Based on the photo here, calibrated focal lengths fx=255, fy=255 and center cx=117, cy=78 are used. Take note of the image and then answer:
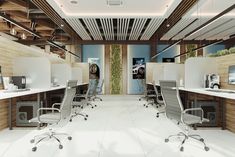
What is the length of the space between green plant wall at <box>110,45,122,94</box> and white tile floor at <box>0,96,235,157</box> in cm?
996

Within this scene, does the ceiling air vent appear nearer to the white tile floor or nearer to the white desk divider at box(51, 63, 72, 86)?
the white desk divider at box(51, 63, 72, 86)

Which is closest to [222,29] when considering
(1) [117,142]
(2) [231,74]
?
(2) [231,74]

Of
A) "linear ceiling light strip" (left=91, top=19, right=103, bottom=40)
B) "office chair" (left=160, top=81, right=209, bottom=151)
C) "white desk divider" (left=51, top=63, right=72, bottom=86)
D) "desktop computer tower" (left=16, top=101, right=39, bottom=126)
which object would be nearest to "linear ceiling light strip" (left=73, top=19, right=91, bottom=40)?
"linear ceiling light strip" (left=91, top=19, right=103, bottom=40)

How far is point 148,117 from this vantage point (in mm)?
7148

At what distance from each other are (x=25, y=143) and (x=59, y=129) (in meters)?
1.21

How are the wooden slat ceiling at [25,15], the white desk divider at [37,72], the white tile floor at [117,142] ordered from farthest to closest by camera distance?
the wooden slat ceiling at [25,15] → the white desk divider at [37,72] → the white tile floor at [117,142]

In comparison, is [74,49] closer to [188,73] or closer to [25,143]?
[188,73]

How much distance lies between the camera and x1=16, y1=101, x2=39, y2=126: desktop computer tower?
5590 mm

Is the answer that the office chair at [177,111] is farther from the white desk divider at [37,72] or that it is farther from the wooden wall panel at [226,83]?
the white desk divider at [37,72]

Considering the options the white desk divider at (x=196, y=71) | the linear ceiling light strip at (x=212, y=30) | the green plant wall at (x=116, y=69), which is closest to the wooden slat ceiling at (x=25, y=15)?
the green plant wall at (x=116, y=69)

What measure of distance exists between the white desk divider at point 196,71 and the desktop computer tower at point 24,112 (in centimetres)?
369

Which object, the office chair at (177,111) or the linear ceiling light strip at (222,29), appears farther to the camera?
the linear ceiling light strip at (222,29)

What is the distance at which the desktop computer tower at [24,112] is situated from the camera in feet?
18.3

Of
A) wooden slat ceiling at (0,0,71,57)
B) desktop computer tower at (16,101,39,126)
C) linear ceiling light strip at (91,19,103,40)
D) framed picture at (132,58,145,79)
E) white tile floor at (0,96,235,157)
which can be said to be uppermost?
linear ceiling light strip at (91,19,103,40)
